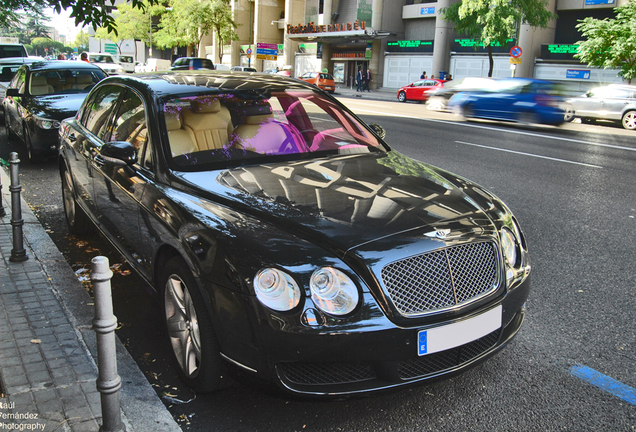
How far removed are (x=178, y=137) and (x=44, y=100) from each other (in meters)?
7.22

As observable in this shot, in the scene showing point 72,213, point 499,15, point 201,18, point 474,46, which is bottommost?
point 72,213

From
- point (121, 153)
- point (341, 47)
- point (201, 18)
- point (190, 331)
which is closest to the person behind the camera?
point (190, 331)

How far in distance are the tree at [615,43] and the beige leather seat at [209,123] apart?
79.6 ft

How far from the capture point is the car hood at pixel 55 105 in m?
9.03

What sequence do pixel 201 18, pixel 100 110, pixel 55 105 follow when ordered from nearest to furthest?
pixel 100 110 < pixel 55 105 < pixel 201 18

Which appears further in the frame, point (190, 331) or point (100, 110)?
point (100, 110)

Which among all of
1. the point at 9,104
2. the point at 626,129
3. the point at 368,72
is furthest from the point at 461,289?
the point at 368,72

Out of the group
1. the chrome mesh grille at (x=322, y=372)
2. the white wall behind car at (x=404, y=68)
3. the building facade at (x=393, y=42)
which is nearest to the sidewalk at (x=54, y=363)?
the chrome mesh grille at (x=322, y=372)

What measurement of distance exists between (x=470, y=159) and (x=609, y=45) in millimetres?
18331

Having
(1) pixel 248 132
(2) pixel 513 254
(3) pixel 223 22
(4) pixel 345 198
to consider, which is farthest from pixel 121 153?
(3) pixel 223 22

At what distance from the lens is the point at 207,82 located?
13.6 feet

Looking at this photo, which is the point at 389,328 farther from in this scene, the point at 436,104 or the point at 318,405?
the point at 436,104

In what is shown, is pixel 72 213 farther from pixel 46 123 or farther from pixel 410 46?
pixel 410 46

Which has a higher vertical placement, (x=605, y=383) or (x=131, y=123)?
(x=131, y=123)
